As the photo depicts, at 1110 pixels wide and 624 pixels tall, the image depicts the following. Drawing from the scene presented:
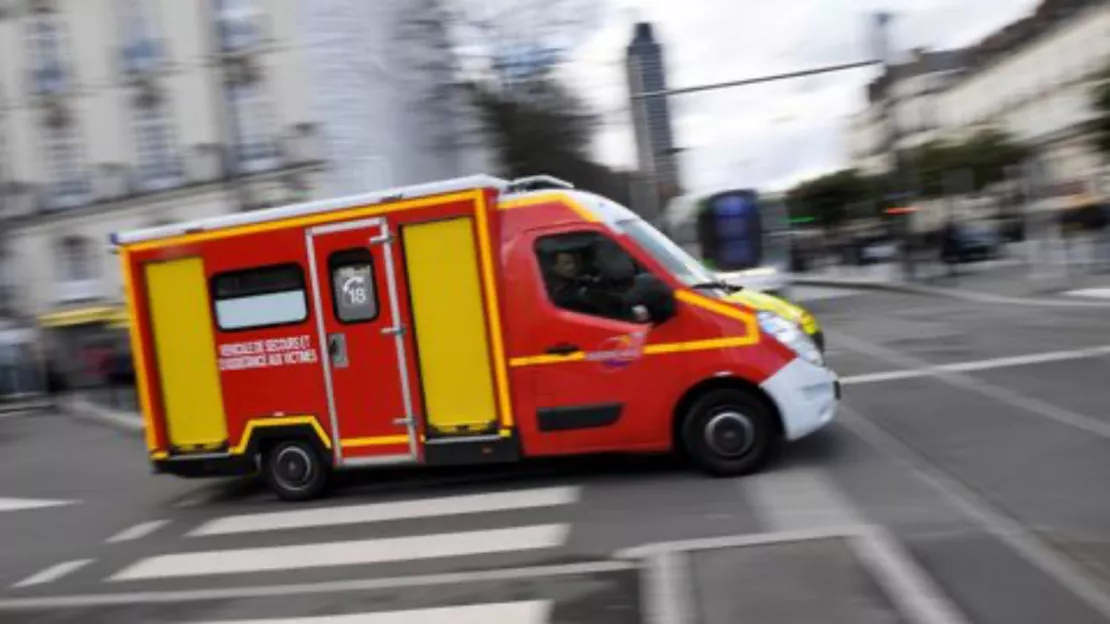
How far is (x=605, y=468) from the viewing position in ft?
31.3

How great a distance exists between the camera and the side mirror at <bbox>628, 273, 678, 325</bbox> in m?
8.47

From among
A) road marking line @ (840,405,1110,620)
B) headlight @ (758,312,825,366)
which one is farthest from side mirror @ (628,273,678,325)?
road marking line @ (840,405,1110,620)

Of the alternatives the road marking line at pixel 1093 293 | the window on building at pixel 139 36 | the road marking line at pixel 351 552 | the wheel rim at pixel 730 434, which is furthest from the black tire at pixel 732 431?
the window on building at pixel 139 36

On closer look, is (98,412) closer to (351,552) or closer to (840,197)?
(351,552)

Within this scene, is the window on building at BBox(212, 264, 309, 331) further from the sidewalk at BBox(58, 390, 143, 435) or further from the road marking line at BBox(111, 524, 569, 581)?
the sidewalk at BBox(58, 390, 143, 435)

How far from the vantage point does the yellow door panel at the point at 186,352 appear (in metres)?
9.80

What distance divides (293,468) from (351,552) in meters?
2.15

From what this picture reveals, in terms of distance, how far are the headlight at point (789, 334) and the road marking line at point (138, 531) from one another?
5239mm

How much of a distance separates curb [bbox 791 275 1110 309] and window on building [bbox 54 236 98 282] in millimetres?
23162

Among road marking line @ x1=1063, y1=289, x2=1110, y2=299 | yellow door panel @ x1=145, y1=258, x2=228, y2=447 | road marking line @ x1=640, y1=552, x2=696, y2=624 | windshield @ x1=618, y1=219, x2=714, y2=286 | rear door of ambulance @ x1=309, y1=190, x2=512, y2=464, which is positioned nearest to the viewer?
road marking line @ x1=640, y1=552, x2=696, y2=624

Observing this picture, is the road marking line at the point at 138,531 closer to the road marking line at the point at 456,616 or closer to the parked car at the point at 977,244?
the road marking line at the point at 456,616

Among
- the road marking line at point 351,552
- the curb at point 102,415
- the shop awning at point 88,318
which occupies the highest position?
the shop awning at point 88,318

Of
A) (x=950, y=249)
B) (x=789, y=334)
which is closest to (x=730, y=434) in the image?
(x=789, y=334)

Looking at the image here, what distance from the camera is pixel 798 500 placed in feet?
25.0
